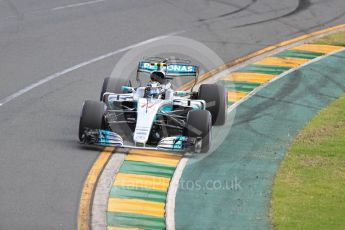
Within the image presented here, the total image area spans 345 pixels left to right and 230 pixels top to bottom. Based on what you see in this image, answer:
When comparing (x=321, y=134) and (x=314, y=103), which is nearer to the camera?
(x=321, y=134)

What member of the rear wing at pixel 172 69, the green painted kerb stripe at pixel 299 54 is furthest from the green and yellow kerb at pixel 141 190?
the green painted kerb stripe at pixel 299 54

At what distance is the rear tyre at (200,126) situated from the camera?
1723 centimetres

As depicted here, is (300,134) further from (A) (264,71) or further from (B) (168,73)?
(A) (264,71)

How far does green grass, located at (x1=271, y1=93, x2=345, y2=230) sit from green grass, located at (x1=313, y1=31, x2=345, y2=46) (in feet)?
20.8

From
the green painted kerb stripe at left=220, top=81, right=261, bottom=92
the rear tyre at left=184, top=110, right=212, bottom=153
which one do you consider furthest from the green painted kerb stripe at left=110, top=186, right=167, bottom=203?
the green painted kerb stripe at left=220, top=81, right=261, bottom=92

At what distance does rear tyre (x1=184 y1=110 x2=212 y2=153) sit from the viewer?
17234mm

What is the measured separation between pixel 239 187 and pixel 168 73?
3715 millimetres

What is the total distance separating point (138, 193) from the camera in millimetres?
15734

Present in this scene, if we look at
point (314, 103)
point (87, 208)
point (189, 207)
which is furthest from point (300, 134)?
point (87, 208)

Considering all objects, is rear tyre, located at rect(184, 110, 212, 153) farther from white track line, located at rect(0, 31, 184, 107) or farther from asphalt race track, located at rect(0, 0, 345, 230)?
white track line, located at rect(0, 31, 184, 107)

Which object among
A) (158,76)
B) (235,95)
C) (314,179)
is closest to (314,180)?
(314,179)

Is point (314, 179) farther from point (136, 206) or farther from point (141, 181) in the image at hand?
point (136, 206)

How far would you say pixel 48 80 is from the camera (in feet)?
73.1

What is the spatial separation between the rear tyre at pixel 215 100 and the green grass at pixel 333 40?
8178mm
